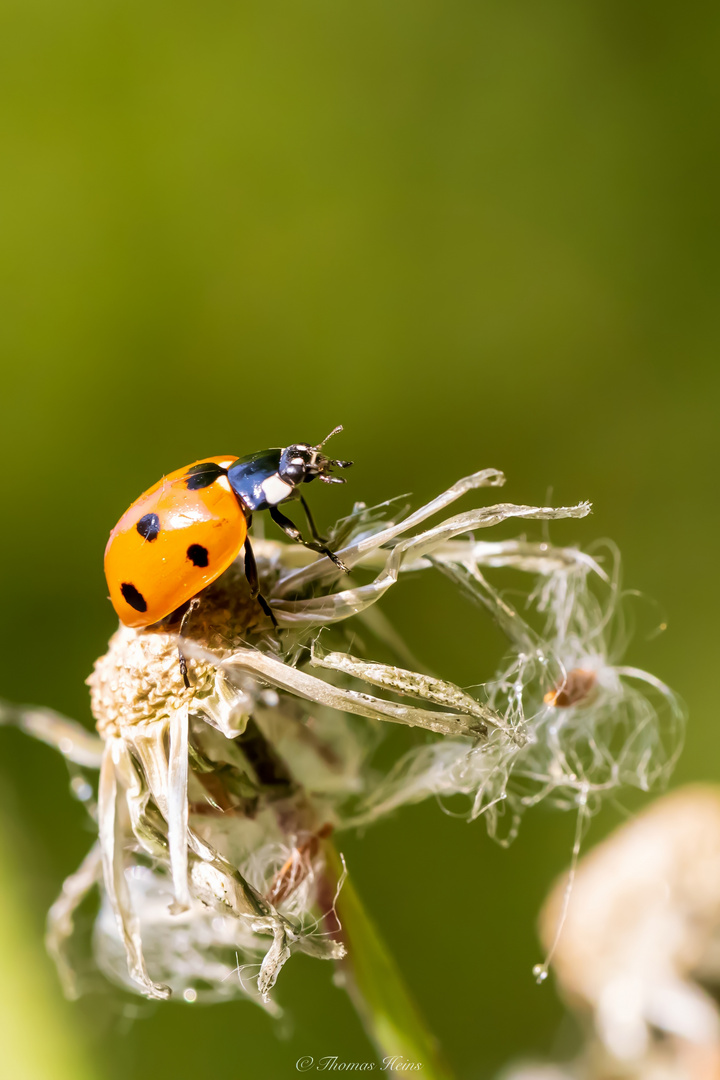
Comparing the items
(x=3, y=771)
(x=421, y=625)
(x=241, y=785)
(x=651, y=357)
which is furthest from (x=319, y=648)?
(x=651, y=357)

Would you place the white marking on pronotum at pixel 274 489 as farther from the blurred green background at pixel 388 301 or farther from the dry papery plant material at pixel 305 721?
the blurred green background at pixel 388 301

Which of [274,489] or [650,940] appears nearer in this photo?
[274,489]

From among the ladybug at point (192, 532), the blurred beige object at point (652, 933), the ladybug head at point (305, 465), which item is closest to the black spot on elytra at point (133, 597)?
the ladybug at point (192, 532)

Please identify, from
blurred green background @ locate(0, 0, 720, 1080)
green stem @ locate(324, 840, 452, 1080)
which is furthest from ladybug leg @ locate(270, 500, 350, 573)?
blurred green background @ locate(0, 0, 720, 1080)

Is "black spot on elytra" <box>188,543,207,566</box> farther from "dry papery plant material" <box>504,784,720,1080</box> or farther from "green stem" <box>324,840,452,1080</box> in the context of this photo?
"dry papery plant material" <box>504,784,720,1080</box>

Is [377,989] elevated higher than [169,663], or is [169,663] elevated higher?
[169,663]

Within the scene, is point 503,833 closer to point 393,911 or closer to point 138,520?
point 393,911

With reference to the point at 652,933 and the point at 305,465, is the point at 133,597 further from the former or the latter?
the point at 652,933

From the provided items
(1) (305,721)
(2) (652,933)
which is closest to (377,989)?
(1) (305,721)
